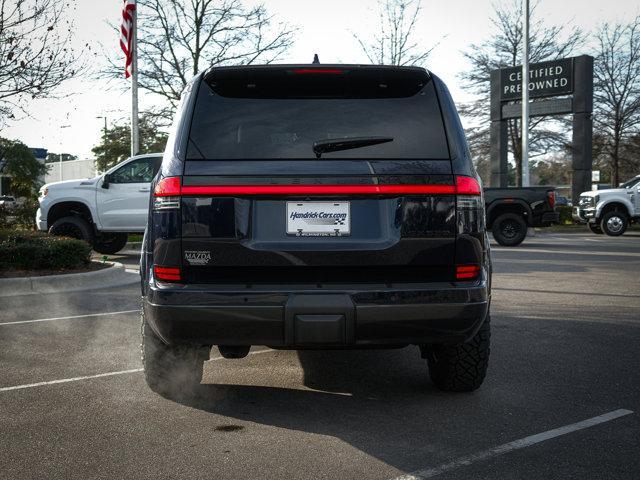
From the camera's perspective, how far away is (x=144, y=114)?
1101 inches

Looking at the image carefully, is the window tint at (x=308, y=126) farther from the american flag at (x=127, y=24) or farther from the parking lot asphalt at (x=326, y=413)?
the american flag at (x=127, y=24)

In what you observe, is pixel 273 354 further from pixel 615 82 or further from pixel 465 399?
pixel 615 82

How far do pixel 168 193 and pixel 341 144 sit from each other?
0.95 m

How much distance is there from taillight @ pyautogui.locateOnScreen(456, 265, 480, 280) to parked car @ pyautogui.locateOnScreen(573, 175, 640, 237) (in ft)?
69.0

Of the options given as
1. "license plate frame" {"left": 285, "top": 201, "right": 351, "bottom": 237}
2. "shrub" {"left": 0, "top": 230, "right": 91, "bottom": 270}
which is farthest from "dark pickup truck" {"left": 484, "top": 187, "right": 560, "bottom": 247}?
"license plate frame" {"left": 285, "top": 201, "right": 351, "bottom": 237}

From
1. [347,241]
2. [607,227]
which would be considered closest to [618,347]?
[347,241]

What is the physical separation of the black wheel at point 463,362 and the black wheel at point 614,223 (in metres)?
20.5

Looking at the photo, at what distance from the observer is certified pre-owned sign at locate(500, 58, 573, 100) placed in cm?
2834

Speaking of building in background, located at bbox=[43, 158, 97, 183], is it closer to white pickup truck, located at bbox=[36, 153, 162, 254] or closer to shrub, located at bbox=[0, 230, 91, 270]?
white pickup truck, located at bbox=[36, 153, 162, 254]

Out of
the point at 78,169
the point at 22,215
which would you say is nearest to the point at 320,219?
the point at 22,215

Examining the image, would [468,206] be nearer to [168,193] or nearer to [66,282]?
[168,193]

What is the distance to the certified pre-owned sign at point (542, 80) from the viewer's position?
28.3 meters

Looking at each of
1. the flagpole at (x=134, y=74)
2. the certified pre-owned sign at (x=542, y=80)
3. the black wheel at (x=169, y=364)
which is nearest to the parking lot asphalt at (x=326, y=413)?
the black wheel at (x=169, y=364)

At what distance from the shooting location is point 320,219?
382 cm
